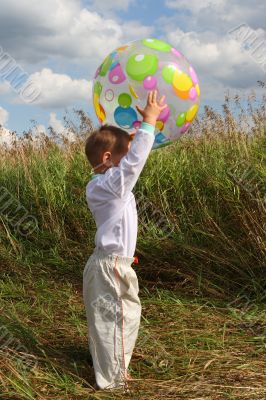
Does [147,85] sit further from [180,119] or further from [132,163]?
[132,163]

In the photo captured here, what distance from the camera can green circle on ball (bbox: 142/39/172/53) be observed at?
286cm


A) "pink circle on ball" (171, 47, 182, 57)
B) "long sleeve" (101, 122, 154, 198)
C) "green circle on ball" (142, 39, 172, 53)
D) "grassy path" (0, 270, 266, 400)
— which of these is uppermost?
"green circle on ball" (142, 39, 172, 53)

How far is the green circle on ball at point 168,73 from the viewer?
2.72 metres

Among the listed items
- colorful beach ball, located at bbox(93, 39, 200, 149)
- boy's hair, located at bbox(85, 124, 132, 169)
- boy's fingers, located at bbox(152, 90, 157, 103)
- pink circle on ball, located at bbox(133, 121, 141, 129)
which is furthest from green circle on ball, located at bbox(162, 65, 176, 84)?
boy's hair, located at bbox(85, 124, 132, 169)

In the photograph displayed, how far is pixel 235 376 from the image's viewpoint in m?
2.76

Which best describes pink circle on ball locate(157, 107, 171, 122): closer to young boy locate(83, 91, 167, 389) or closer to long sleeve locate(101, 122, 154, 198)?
young boy locate(83, 91, 167, 389)

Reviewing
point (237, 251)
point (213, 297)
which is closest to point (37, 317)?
point (213, 297)

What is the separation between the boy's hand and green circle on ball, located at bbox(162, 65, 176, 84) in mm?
134

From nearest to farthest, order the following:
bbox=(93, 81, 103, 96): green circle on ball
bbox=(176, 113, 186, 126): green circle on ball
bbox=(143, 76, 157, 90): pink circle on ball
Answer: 1. bbox=(143, 76, 157, 90): pink circle on ball
2. bbox=(176, 113, 186, 126): green circle on ball
3. bbox=(93, 81, 103, 96): green circle on ball

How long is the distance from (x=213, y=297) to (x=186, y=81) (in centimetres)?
186

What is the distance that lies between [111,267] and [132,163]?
1.70 ft

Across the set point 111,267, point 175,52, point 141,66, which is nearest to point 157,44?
point 175,52

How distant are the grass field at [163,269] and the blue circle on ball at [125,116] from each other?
128cm

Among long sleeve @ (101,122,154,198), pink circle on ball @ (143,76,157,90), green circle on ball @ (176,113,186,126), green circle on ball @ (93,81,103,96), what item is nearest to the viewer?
long sleeve @ (101,122,154,198)
